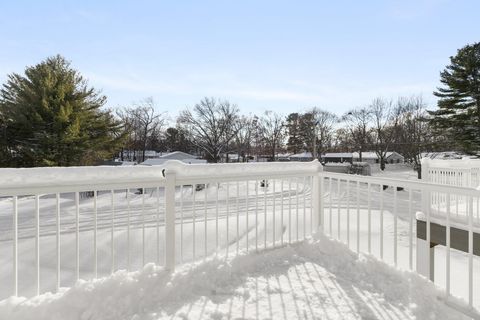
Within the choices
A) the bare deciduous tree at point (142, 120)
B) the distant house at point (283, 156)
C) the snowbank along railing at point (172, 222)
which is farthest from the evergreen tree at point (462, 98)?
the bare deciduous tree at point (142, 120)

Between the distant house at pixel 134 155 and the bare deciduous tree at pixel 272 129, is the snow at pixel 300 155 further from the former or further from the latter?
the distant house at pixel 134 155

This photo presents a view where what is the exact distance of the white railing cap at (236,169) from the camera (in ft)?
7.83

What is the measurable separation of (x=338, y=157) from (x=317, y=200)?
35.6 metres

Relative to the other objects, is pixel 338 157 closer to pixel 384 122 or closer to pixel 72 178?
pixel 384 122

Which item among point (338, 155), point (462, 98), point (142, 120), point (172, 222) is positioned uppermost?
point (142, 120)

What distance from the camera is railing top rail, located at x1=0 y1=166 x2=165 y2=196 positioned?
5.52 feet

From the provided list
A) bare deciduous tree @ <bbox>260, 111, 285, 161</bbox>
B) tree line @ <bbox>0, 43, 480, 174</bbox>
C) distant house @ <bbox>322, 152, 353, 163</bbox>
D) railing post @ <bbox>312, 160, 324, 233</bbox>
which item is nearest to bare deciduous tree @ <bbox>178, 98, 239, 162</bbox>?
tree line @ <bbox>0, 43, 480, 174</bbox>

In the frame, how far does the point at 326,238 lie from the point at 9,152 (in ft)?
55.7

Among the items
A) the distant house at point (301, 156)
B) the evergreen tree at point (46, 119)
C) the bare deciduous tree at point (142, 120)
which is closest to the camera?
the evergreen tree at point (46, 119)

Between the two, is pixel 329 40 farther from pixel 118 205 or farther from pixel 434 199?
pixel 118 205

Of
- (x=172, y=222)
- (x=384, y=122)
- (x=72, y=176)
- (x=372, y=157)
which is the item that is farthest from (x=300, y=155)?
(x=72, y=176)

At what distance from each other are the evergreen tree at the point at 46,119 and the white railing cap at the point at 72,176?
538 inches

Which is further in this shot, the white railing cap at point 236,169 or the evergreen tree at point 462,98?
the evergreen tree at point 462,98

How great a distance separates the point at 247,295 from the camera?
2072 millimetres
